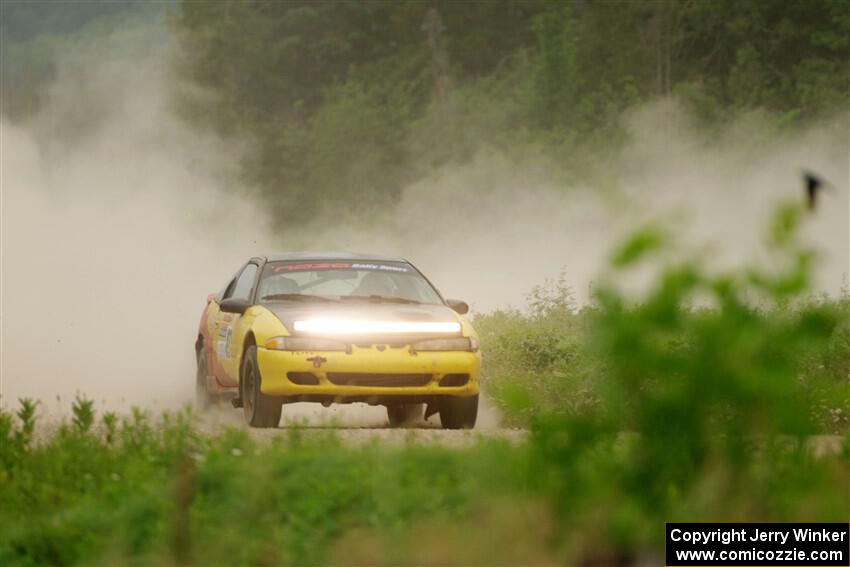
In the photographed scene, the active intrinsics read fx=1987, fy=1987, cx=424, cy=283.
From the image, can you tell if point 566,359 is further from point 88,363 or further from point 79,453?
point 88,363

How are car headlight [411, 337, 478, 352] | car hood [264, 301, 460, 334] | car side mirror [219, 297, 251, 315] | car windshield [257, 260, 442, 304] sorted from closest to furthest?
car headlight [411, 337, 478, 352], car hood [264, 301, 460, 334], car side mirror [219, 297, 251, 315], car windshield [257, 260, 442, 304]

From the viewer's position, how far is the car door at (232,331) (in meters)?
15.4

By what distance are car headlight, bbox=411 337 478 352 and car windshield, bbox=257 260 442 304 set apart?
0.97 metres

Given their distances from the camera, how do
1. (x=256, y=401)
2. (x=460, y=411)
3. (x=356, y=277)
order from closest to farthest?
(x=256, y=401)
(x=460, y=411)
(x=356, y=277)

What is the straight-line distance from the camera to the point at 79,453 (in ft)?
34.4

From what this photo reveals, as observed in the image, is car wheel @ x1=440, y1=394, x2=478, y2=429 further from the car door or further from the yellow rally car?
the car door

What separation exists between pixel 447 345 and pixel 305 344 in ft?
3.46

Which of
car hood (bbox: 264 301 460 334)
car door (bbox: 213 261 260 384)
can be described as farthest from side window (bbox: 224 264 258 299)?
car hood (bbox: 264 301 460 334)

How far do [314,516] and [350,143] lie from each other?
4995 cm

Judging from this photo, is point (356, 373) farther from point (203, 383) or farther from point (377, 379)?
point (203, 383)

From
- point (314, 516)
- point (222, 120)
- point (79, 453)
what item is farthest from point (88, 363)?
point (222, 120)

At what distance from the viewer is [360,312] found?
14.7 metres

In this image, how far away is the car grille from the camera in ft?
47.0

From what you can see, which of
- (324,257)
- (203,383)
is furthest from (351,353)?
(203,383)
